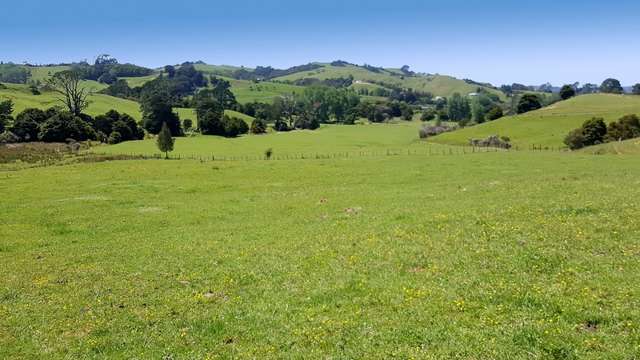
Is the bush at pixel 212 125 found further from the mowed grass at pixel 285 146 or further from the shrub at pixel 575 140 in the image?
the shrub at pixel 575 140

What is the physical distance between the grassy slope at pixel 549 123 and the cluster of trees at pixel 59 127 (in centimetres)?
8839

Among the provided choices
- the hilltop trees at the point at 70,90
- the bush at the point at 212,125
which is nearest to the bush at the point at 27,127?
the hilltop trees at the point at 70,90

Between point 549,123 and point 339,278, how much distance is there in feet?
427

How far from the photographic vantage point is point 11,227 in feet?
113

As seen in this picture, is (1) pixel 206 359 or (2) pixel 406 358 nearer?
(2) pixel 406 358

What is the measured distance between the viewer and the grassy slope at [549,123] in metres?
119

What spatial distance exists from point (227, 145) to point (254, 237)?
10309 centimetres

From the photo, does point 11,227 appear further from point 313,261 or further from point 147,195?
point 313,261

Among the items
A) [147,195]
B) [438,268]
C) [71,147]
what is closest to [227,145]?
[71,147]

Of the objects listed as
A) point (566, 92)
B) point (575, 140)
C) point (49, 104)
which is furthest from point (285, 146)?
point (566, 92)

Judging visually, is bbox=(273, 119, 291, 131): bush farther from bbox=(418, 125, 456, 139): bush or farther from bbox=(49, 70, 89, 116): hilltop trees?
bbox=(49, 70, 89, 116): hilltop trees

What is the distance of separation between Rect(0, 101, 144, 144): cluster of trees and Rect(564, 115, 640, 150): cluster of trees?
114411 millimetres

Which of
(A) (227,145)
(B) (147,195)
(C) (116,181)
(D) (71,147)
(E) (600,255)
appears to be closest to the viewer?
(E) (600,255)

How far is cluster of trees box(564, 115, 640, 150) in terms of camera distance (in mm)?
101000
